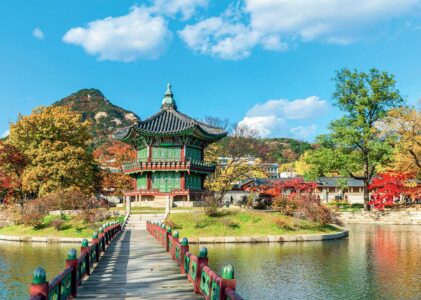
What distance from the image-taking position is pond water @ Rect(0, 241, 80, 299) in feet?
47.9

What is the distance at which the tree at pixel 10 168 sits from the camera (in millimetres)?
47094

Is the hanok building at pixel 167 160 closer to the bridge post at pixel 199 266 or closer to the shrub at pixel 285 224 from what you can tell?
the shrub at pixel 285 224

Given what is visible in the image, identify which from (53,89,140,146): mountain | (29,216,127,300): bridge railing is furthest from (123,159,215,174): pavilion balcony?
(53,89,140,146): mountain

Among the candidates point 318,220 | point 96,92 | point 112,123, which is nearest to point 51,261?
point 318,220

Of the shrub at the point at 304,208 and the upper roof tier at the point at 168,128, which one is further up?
the upper roof tier at the point at 168,128

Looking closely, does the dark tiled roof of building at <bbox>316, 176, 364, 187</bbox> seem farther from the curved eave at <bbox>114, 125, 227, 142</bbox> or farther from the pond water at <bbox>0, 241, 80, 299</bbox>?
the pond water at <bbox>0, 241, 80, 299</bbox>

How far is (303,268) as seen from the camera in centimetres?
1836

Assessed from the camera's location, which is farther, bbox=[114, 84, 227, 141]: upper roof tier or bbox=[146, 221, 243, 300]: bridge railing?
bbox=[114, 84, 227, 141]: upper roof tier

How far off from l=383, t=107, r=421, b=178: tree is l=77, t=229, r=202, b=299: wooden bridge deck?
36.9 metres

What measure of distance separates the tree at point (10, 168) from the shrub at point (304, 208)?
2881 centimetres

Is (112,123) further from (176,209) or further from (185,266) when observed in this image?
(185,266)

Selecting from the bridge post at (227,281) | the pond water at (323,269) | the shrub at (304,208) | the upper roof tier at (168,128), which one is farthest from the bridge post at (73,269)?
the upper roof tier at (168,128)

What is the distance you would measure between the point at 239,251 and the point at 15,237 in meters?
17.4

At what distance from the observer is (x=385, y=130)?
168 ft
